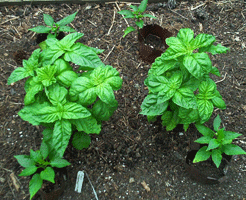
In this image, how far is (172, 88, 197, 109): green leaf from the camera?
2.49 m

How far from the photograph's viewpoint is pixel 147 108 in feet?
9.06

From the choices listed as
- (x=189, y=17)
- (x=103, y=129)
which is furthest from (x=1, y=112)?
(x=189, y=17)

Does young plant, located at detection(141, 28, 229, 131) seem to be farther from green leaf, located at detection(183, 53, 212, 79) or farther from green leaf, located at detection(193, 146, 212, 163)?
green leaf, located at detection(193, 146, 212, 163)

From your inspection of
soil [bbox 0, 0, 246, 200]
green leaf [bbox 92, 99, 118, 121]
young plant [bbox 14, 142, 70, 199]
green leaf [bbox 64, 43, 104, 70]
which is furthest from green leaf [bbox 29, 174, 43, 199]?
green leaf [bbox 64, 43, 104, 70]

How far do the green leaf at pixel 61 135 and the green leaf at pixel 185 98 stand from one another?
1029 mm

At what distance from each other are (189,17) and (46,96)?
110 inches

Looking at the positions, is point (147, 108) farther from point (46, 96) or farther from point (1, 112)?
point (1, 112)

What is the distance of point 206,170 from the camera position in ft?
9.89

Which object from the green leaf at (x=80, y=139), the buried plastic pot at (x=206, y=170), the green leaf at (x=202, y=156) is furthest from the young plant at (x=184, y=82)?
the green leaf at (x=80, y=139)

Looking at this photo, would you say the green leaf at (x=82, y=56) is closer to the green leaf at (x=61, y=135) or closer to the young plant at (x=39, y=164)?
the green leaf at (x=61, y=135)

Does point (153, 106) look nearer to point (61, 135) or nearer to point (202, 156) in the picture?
point (202, 156)

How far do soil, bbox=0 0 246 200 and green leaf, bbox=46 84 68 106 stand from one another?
864 millimetres

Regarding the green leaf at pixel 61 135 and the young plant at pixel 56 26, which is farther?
the young plant at pixel 56 26

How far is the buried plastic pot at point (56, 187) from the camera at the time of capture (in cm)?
268
